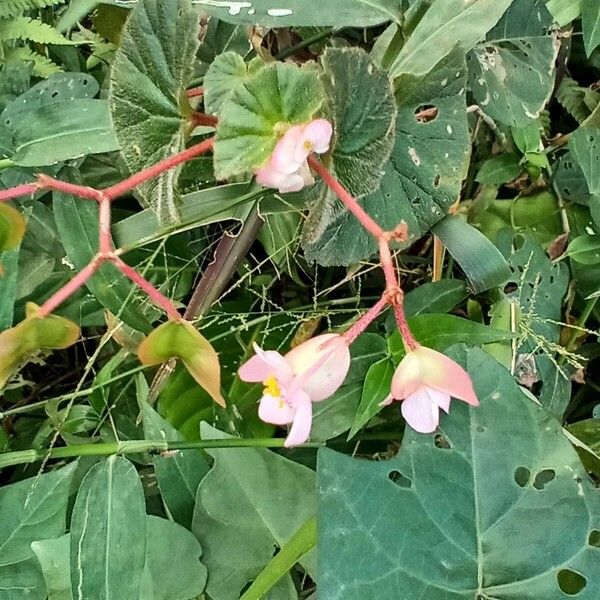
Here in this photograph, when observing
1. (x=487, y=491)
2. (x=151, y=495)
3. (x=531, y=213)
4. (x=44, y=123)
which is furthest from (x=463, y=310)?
(x=44, y=123)

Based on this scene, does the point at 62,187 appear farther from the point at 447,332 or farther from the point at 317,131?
the point at 447,332

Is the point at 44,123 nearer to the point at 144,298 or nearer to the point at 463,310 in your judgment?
the point at 144,298

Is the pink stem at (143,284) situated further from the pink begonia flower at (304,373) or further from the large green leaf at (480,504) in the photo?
the large green leaf at (480,504)

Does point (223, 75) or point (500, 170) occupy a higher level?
point (223, 75)

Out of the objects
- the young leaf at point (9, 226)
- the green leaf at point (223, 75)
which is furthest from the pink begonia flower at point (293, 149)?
the young leaf at point (9, 226)

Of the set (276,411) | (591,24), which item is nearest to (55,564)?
(276,411)

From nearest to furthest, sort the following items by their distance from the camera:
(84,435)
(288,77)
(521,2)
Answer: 1. (288,77)
2. (521,2)
3. (84,435)
